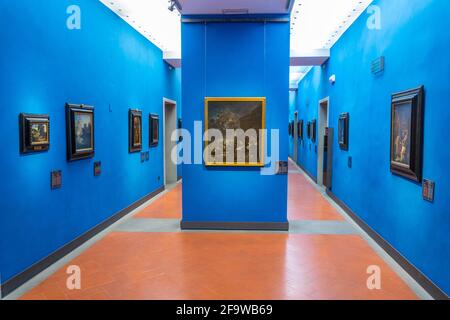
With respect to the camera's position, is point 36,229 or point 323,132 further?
point 323,132

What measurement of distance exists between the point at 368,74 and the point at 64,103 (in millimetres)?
4884

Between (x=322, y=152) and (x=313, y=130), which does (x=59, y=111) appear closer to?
(x=322, y=152)

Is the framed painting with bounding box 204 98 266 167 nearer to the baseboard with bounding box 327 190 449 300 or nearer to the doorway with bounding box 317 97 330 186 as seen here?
the baseboard with bounding box 327 190 449 300

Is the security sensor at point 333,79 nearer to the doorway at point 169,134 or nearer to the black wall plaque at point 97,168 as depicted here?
the doorway at point 169,134

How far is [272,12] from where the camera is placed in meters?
6.19

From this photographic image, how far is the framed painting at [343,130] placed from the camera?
25.4ft

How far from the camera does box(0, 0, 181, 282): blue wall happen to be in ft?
12.7

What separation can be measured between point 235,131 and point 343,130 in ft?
9.59

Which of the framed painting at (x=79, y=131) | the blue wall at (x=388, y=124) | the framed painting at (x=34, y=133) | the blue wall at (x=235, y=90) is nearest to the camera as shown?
the blue wall at (x=388, y=124)

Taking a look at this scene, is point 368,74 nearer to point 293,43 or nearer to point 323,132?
point 293,43

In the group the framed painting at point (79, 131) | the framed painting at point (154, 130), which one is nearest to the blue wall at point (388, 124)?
the framed painting at point (79, 131)

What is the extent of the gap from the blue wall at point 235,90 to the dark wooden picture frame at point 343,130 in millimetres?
2049

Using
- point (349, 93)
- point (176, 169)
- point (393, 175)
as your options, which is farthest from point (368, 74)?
point (176, 169)

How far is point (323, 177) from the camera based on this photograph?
11.4 m
